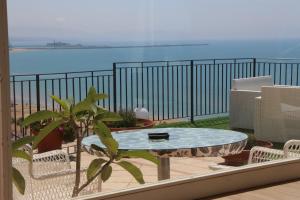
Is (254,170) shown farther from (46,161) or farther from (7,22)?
(7,22)

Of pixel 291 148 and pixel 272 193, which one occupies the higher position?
pixel 291 148

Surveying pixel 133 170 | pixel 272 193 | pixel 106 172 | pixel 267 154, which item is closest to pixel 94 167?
pixel 106 172

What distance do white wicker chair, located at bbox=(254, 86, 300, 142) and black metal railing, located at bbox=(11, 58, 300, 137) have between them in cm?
19

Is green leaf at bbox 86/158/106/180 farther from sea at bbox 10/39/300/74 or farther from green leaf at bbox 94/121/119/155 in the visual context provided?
sea at bbox 10/39/300/74

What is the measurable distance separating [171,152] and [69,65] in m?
0.90

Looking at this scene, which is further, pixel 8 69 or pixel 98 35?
pixel 98 35

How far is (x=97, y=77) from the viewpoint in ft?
9.91

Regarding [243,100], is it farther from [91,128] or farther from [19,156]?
[19,156]

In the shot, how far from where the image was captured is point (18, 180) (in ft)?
9.22

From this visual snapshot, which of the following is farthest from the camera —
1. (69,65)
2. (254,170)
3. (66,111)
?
(254,170)

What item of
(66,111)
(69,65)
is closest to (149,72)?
(69,65)

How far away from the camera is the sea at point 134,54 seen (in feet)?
8.93

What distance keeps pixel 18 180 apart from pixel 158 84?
42.5 inches

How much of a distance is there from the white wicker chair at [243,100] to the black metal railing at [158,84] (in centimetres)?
6
